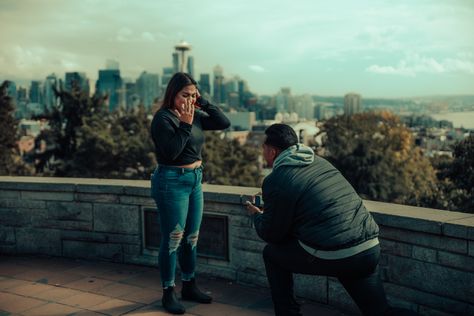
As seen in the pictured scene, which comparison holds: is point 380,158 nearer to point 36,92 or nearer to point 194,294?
point 194,294

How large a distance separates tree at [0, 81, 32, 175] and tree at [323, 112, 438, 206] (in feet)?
67.1

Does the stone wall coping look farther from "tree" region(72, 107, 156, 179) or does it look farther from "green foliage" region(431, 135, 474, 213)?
"tree" region(72, 107, 156, 179)

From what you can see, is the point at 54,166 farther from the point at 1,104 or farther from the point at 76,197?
the point at 76,197

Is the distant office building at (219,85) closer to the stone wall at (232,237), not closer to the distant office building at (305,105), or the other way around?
the distant office building at (305,105)

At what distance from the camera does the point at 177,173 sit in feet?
13.8

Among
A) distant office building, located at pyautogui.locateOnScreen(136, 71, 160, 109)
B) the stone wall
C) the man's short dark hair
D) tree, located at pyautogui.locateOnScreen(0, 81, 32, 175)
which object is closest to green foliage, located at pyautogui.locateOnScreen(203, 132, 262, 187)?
tree, located at pyautogui.locateOnScreen(0, 81, 32, 175)

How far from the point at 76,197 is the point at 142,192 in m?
0.78

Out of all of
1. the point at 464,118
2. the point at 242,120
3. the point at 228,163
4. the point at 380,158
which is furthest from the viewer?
the point at 242,120

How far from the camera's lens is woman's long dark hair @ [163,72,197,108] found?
13.5 ft

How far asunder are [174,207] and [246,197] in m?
0.82

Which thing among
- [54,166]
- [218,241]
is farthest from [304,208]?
[54,166]

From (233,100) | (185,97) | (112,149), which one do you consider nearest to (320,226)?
(185,97)

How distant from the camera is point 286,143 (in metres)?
3.22

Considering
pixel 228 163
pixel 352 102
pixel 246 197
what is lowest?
pixel 228 163
